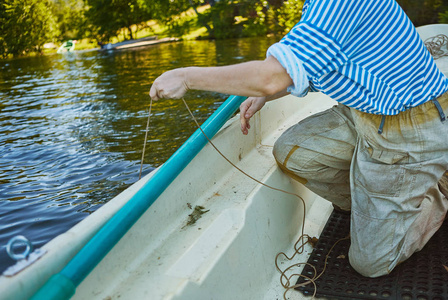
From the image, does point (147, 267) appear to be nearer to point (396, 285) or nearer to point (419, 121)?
point (396, 285)

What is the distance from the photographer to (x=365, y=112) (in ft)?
5.90

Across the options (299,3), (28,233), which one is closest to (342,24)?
(28,233)

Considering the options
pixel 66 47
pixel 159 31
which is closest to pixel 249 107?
→ pixel 66 47

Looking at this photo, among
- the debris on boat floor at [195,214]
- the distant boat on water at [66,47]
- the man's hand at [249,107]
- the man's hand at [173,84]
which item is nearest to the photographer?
the man's hand at [173,84]

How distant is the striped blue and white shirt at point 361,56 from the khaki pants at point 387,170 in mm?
112

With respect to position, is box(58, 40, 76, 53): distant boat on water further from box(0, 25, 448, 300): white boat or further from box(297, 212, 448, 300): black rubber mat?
box(297, 212, 448, 300): black rubber mat

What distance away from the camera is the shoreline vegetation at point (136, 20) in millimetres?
18328

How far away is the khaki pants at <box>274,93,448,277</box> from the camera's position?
1.78m

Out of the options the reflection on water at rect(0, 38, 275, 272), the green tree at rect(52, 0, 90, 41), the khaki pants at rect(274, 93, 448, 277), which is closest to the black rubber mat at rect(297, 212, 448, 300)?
the khaki pants at rect(274, 93, 448, 277)

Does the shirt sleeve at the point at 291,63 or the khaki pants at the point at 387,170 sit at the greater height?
the shirt sleeve at the point at 291,63

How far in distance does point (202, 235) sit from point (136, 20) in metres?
25.6

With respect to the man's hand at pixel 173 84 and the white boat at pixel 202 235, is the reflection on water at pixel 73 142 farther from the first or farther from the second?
the man's hand at pixel 173 84

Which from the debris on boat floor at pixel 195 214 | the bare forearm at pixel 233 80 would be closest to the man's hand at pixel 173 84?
the bare forearm at pixel 233 80

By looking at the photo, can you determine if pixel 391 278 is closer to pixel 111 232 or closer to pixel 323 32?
pixel 323 32
